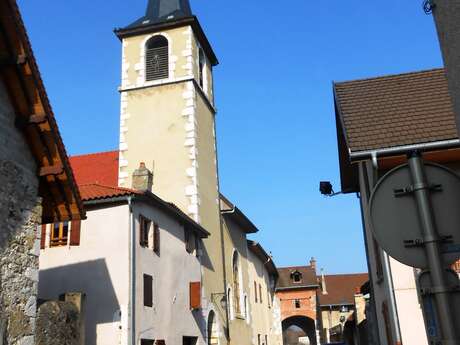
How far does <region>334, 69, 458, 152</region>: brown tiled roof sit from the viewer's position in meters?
9.72

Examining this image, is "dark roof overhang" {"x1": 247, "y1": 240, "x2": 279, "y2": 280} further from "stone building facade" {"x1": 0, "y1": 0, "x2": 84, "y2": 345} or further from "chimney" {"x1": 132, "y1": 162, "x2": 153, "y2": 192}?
"stone building facade" {"x1": 0, "y1": 0, "x2": 84, "y2": 345}

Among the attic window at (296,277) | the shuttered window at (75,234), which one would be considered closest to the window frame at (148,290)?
the shuttered window at (75,234)

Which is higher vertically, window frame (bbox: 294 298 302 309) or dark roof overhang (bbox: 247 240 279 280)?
dark roof overhang (bbox: 247 240 279 280)

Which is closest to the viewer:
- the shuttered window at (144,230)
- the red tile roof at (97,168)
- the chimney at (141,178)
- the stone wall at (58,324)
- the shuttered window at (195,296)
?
the stone wall at (58,324)

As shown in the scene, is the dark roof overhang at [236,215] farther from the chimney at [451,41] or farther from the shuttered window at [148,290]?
the chimney at [451,41]

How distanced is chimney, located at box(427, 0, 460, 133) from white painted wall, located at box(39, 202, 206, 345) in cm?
1100

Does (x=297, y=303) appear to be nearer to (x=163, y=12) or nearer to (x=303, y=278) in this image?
(x=303, y=278)

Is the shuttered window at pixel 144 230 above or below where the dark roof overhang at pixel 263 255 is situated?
below

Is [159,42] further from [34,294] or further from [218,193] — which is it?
[34,294]

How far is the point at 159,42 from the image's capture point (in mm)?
25016

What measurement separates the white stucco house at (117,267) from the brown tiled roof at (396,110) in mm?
6754

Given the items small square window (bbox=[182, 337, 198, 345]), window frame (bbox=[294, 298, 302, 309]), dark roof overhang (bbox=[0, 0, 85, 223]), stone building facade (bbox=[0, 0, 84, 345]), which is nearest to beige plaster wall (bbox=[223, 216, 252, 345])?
small square window (bbox=[182, 337, 198, 345])

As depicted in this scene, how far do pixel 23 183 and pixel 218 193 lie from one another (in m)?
16.3

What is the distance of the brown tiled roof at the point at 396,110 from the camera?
9.72 meters
